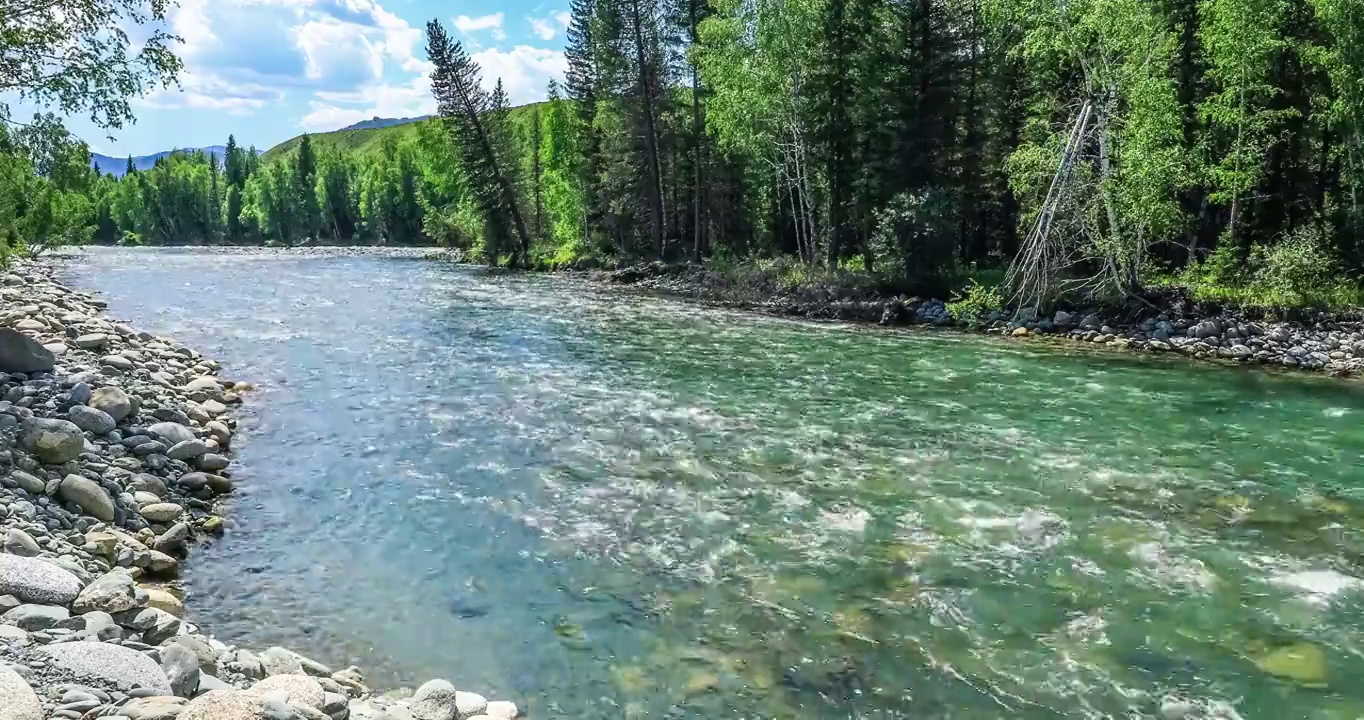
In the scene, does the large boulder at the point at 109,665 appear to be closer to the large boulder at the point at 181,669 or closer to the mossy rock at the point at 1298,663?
the large boulder at the point at 181,669

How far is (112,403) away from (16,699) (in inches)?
365

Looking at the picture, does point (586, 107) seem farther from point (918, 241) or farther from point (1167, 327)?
point (1167, 327)

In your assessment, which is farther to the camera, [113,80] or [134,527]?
[113,80]

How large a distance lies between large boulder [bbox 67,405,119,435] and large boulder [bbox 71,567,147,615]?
223 inches

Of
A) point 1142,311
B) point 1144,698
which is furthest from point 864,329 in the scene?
point 1144,698

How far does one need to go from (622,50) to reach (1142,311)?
31846 millimetres

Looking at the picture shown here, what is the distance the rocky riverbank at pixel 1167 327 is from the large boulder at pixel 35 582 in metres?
23.5

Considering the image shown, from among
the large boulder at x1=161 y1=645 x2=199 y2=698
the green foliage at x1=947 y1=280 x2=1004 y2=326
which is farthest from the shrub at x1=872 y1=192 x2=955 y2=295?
the large boulder at x1=161 y1=645 x2=199 y2=698

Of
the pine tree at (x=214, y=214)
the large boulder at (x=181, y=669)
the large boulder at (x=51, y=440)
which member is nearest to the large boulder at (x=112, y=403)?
the large boulder at (x=51, y=440)

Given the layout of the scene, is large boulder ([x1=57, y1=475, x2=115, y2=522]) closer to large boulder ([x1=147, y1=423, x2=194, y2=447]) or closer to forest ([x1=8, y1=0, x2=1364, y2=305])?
large boulder ([x1=147, y1=423, x2=194, y2=447])

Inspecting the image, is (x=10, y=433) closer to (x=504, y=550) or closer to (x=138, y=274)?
(x=504, y=550)

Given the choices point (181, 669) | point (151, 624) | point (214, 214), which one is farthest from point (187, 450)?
point (214, 214)

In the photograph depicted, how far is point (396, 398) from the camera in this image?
17.0m

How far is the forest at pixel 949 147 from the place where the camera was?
25219mm
